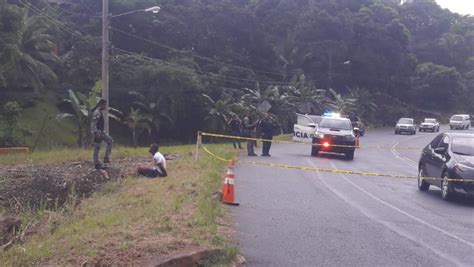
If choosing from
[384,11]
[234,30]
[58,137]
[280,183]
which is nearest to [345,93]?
[384,11]

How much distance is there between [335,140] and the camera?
25094mm

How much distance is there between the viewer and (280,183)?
51.7ft

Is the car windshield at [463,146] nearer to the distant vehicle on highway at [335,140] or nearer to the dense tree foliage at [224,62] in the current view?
the distant vehicle on highway at [335,140]

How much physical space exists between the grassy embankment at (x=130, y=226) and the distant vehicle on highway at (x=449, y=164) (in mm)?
5281

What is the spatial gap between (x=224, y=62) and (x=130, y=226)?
46238 mm

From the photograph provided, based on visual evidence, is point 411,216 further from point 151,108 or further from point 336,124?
point 151,108

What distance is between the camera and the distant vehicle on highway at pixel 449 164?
13422 millimetres

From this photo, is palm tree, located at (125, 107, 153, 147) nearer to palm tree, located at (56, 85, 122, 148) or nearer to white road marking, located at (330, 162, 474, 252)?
palm tree, located at (56, 85, 122, 148)

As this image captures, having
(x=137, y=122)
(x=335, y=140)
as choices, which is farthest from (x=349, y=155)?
(x=137, y=122)

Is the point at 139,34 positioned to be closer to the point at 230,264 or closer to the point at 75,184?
the point at 75,184

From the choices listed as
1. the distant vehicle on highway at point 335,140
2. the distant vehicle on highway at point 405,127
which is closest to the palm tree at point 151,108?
the distant vehicle on highway at point 335,140

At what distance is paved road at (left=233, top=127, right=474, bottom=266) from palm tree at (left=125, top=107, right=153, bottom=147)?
881 inches

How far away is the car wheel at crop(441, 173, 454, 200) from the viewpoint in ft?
45.4

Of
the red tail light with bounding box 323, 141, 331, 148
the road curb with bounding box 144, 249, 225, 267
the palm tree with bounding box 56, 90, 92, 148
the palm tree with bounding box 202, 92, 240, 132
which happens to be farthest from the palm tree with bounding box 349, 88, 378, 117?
the road curb with bounding box 144, 249, 225, 267
